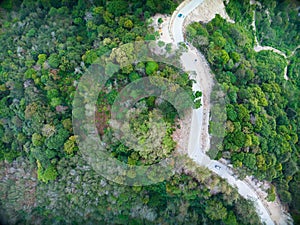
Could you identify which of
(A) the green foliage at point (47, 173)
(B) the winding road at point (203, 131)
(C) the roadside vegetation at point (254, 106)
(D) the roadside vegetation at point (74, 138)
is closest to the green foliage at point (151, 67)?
(D) the roadside vegetation at point (74, 138)

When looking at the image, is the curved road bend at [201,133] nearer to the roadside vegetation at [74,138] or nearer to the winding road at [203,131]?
the winding road at [203,131]

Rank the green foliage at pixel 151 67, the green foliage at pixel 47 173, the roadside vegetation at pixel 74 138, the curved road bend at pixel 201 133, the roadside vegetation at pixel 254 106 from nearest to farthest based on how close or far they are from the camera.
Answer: the green foliage at pixel 151 67, the roadside vegetation at pixel 74 138, the roadside vegetation at pixel 254 106, the curved road bend at pixel 201 133, the green foliage at pixel 47 173

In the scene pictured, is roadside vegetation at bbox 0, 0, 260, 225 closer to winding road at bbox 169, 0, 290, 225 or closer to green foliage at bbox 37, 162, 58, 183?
green foliage at bbox 37, 162, 58, 183

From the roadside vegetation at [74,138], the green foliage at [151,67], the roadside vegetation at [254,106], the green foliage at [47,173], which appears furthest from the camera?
the green foliage at [47,173]

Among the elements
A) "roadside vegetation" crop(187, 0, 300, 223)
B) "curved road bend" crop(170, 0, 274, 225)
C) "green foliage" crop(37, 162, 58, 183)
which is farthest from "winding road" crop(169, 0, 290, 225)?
"green foliage" crop(37, 162, 58, 183)

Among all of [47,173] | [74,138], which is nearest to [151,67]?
[74,138]

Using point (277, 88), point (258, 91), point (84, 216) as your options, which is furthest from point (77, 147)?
point (277, 88)

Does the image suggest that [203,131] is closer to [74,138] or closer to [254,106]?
[254,106]

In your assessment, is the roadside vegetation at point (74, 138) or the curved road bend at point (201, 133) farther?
the curved road bend at point (201, 133)
